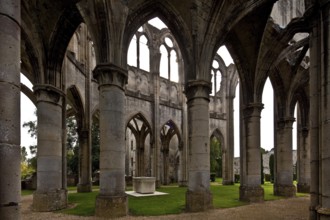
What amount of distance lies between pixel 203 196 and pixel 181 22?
21.9 feet

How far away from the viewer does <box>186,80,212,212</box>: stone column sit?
10031 mm

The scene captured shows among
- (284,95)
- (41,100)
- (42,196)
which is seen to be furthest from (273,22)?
(42,196)

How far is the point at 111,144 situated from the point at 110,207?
1.88m

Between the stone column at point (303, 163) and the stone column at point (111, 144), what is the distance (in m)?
14.9

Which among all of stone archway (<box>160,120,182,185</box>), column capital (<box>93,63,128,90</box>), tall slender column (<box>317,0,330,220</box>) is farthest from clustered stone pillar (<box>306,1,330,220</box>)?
stone archway (<box>160,120,182,185</box>)

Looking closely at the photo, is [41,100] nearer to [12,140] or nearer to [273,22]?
[12,140]

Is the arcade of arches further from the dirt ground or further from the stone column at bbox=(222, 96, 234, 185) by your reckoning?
→ the stone column at bbox=(222, 96, 234, 185)

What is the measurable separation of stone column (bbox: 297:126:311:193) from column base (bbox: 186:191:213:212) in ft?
38.9

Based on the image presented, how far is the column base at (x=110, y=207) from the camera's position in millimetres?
8296

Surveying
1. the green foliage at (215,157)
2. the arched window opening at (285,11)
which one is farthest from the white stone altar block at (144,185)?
the green foliage at (215,157)

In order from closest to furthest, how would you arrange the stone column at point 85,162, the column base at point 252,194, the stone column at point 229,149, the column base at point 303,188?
the column base at point 252,194, the stone column at point 85,162, the column base at point 303,188, the stone column at point 229,149

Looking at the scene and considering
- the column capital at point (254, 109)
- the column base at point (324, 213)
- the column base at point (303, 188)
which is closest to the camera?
the column base at point (324, 213)

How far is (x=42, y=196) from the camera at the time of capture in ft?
33.6

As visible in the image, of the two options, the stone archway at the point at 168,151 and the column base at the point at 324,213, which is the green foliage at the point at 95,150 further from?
the column base at the point at 324,213
